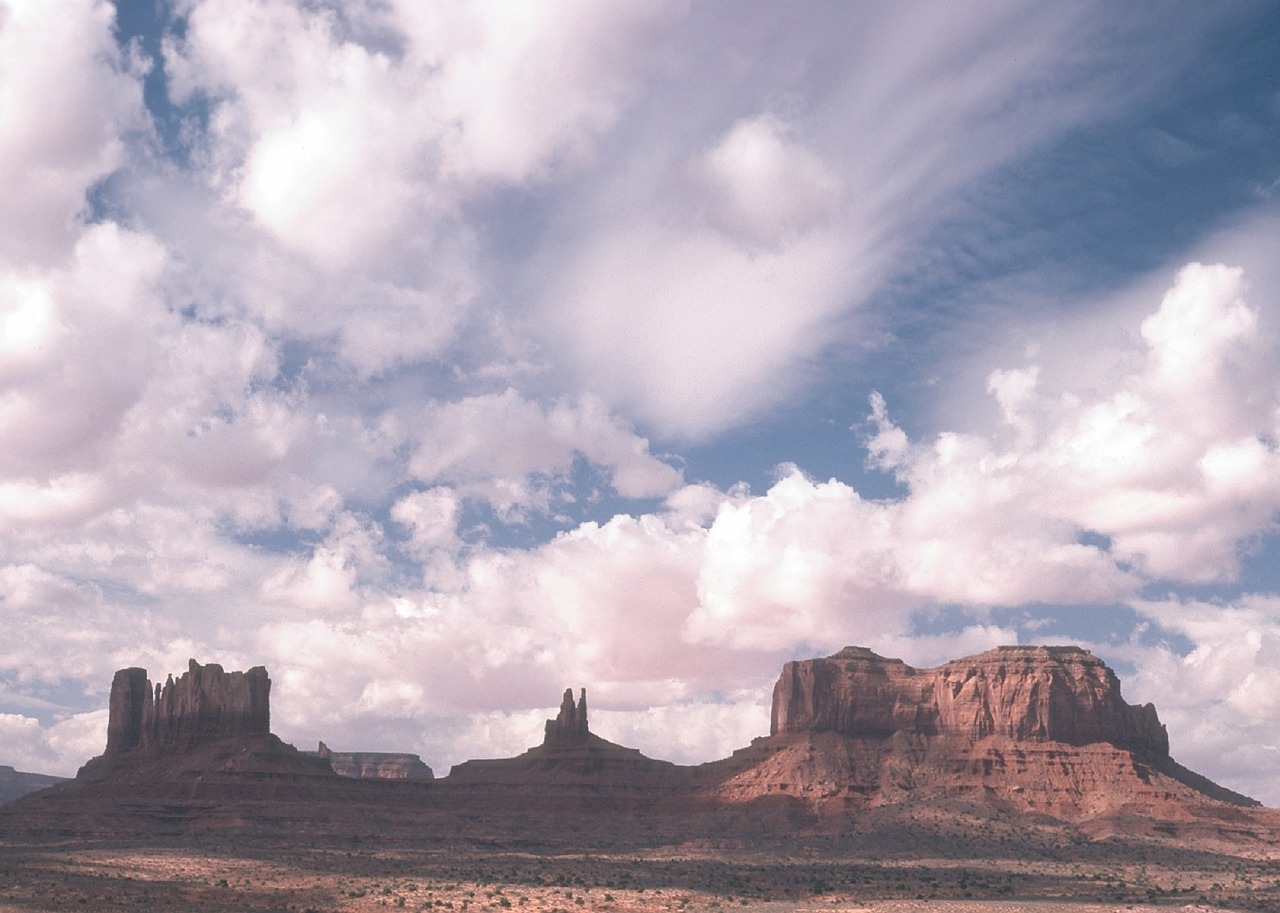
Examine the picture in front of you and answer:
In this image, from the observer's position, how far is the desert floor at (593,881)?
89.2 meters

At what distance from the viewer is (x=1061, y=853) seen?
493 ft

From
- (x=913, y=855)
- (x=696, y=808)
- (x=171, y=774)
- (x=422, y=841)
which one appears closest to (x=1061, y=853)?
(x=913, y=855)

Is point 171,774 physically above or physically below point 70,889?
above

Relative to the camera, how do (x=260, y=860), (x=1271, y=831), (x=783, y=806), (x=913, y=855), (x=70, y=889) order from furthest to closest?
(x=783, y=806)
(x=1271, y=831)
(x=913, y=855)
(x=260, y=860)
(x=70, y=889)

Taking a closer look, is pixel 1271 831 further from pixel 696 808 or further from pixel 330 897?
pixel 330 897

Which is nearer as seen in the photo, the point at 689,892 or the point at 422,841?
the point at 689,892

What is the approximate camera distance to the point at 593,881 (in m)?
109

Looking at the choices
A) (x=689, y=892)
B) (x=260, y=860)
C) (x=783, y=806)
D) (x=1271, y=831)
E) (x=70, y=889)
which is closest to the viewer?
(x=70, y=889)

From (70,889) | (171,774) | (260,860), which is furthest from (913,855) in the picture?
(171,774)

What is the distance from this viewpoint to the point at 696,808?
200 meters

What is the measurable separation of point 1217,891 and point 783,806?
87471 millimetres

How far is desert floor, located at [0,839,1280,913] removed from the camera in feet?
293

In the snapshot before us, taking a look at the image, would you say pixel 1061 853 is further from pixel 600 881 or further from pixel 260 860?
pixel 260 860

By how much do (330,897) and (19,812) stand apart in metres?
103
